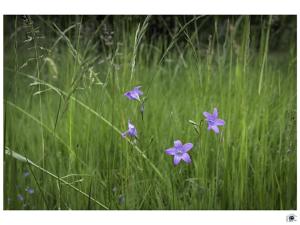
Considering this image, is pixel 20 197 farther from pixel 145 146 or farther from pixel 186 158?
pixel 186 158

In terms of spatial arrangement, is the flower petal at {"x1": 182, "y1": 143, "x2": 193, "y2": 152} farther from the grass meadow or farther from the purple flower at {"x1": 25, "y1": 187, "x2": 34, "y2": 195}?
the purple flower at {"x1": 25, "y1": 187, "x2": 34, "y2": 195}

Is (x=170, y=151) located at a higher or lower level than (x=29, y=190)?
higher

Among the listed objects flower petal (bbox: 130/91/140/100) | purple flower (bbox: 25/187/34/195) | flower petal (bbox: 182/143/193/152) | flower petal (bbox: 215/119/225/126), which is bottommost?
purple flower (bbox: 25/187/34/195)

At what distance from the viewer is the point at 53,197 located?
2027 mm

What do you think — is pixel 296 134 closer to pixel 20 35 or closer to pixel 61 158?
pixel 61 158

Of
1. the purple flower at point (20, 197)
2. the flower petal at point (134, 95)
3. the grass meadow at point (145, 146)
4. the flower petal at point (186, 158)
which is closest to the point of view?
the flower petal at point (186, 158)

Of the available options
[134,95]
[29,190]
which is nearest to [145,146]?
[134,95]

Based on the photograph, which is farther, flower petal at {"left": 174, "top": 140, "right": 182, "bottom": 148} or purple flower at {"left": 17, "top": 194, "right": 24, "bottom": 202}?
purple flower at {"left": 17, "top": 194, "right": 24, "bottom": 202}
